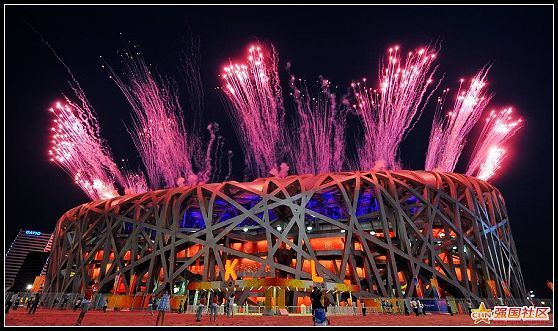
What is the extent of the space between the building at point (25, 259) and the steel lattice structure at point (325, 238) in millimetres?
85537

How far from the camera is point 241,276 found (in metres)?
36.7

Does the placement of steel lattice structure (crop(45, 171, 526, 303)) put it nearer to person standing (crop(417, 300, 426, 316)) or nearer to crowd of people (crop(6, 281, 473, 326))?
crowd of people (crop(6, 281, 473, 326))

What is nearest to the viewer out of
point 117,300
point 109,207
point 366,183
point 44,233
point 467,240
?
point 117,300

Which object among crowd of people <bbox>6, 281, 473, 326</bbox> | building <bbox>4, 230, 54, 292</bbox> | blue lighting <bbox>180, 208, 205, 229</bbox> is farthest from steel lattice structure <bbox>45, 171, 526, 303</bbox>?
building <bbox>4, 230, 54, 292</bbox>

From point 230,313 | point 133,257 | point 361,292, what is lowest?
point 230,313

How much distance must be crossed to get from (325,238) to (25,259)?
126 m

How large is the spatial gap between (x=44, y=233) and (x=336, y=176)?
150 m

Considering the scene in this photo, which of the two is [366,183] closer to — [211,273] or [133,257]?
[211,273]

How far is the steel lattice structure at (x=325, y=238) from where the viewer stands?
112 ft

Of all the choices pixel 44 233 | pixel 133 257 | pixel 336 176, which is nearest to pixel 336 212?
pixel 336 176

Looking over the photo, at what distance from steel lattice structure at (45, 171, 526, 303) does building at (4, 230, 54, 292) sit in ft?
281

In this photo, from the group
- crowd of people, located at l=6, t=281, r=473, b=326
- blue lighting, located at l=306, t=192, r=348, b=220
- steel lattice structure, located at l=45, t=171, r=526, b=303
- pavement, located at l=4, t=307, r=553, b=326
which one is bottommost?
pavement, located at l=4, t=307, r=553, b=326

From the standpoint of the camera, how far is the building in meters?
119

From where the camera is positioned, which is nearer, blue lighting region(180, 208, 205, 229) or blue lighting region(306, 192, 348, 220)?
blue lighting region(306, 192, 348, 220)
